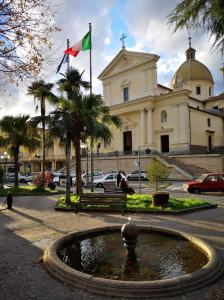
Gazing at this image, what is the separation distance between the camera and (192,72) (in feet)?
204

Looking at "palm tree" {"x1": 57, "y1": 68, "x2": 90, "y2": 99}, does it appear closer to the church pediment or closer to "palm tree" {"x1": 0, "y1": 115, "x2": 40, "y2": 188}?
"palm tree" {"x1": 0, "y1": 115, "x2": 40, "y2": 188}

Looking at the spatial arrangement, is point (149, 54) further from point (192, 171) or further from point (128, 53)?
point (192, 171)

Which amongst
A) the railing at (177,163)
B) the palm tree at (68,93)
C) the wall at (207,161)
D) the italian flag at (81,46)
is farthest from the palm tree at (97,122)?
the wall at (207,161)

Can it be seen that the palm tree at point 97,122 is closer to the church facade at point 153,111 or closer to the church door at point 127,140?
the church facade at point 153,111

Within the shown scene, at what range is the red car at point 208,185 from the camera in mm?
22297

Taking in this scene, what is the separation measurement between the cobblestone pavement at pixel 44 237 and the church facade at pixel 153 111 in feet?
110

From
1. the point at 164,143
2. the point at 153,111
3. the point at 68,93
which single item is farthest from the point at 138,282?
the point at 153,111

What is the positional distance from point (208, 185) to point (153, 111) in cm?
2955

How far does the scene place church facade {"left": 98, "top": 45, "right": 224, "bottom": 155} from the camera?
156 feet

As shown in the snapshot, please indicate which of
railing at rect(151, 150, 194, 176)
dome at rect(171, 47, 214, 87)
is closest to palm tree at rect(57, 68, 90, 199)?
railing at rect(151, 150, 194, 176)

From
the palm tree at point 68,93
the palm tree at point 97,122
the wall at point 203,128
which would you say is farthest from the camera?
the wall at point 203,128

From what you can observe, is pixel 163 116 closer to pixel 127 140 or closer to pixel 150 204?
pixel 127 140

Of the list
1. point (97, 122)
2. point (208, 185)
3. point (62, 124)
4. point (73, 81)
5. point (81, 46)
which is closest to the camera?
point (62, 124)

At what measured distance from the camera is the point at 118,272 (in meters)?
6.21
